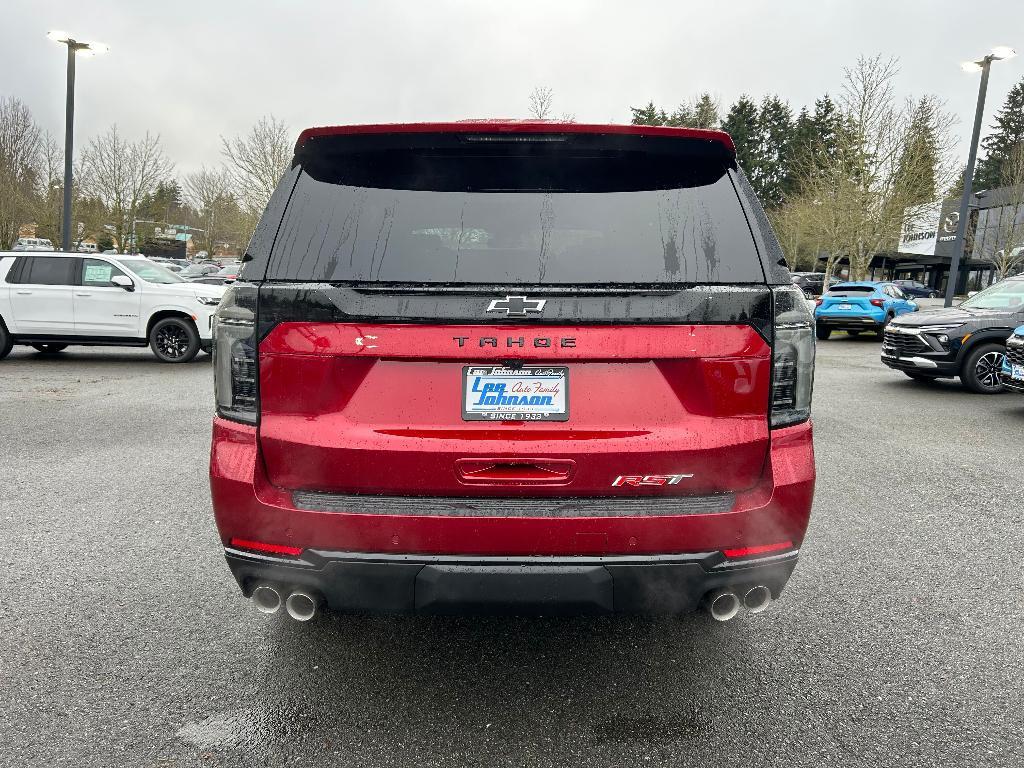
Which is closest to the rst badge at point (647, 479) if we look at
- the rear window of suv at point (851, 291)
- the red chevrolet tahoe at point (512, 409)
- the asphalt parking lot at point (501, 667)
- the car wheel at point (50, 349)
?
the red chevrolet tahoe at point (512, 409)

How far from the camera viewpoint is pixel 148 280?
12469 mm

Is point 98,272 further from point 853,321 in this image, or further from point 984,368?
point 853,321

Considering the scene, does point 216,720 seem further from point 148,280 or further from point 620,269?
point 148,280

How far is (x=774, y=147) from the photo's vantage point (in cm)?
Result: 7875

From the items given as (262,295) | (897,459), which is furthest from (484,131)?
(897,459)

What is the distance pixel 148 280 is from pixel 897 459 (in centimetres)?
1120

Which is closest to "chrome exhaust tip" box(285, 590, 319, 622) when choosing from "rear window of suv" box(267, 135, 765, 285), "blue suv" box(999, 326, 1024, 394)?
"rear window of suv" box(267, 135, 765, 285)

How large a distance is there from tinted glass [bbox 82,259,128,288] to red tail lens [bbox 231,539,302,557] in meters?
11.5

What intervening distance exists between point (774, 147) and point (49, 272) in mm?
78117

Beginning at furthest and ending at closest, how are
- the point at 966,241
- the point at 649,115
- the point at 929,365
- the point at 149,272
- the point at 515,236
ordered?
the point at 649,115 → the point at 966,241 → the point at 149,272 → the point at 929,365 → the point at 515,236

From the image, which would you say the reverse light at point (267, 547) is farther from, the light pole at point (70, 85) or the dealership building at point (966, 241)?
the dealership building at point (966, 241)

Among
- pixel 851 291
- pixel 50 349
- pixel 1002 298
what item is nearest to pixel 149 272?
pixel 50 349

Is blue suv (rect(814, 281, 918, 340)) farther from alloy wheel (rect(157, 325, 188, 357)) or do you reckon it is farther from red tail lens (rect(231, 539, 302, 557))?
red tail lens (rect(231, 539, 302, 557))

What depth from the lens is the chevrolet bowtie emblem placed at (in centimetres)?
225
